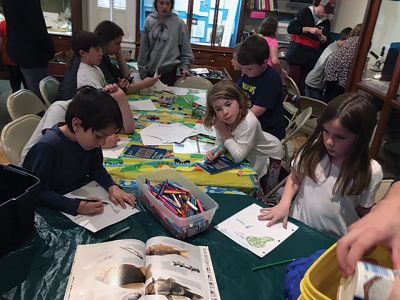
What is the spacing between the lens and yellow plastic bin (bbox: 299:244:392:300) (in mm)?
610

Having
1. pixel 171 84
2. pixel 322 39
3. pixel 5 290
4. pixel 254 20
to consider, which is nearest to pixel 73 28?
pixel 171 84

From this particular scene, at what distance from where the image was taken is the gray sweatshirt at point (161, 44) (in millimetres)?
2922

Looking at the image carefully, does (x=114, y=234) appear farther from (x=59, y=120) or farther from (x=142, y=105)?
(x=142, y=105)

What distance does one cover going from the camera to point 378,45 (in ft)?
9.73

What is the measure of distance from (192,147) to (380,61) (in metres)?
2.15

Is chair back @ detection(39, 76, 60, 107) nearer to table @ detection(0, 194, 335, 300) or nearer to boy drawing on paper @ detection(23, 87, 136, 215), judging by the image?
boy drawing on paper @ detection(23, 87, 136, 215)

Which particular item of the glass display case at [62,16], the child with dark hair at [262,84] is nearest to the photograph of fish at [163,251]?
the child with dark hair at [262,84]

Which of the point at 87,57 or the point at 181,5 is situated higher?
the point at 181,5

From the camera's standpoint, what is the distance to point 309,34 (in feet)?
12.6

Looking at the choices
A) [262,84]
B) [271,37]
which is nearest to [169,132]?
[262,84]

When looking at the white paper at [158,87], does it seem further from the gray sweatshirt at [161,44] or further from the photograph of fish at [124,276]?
the photograph of fish at [124,276]

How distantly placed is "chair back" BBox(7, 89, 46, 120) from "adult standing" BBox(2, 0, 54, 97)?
86 centimetres

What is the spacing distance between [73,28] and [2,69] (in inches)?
44.7

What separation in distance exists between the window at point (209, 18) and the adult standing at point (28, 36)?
203 centimetres
